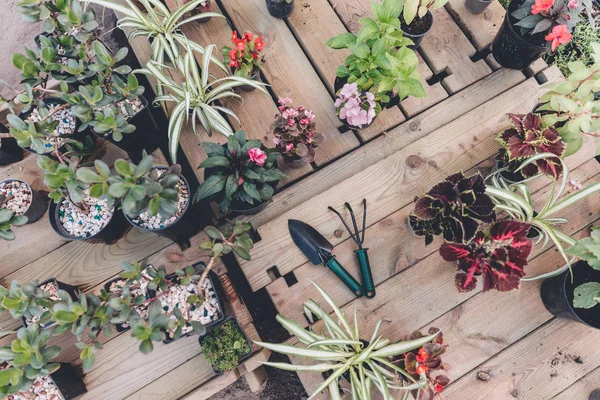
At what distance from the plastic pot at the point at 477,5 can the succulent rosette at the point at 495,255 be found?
109 cm

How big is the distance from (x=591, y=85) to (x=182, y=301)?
60.9 inches

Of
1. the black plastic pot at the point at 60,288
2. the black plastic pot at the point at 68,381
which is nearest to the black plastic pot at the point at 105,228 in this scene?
the black plastic pot at the point at 60,288

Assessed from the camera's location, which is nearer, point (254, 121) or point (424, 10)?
point (424, 10)

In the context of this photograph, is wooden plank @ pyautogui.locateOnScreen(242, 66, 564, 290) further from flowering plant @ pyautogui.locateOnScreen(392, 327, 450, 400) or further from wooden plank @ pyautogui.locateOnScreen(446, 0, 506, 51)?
flowering plant @ pyautogui.locateOnScreen(392, 327, 450, 400)

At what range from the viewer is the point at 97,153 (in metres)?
1.60

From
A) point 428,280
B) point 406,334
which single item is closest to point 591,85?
point 428,280

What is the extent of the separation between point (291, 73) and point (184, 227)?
0.80 meters

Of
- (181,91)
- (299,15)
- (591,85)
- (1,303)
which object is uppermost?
(299,15)

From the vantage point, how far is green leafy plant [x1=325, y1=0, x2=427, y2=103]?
4.46ft

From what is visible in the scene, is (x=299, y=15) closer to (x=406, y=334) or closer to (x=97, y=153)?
(x=97, y=153)

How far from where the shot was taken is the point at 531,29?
1538 mm

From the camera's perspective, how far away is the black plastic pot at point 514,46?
60.9 inches

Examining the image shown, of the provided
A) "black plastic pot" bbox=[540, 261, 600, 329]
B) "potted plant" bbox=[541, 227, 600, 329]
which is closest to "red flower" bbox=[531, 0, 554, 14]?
"potted plant" bbox=[541, 227, 600, 329]

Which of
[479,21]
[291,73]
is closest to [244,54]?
[291,73]
